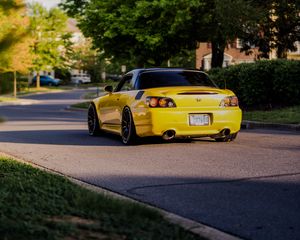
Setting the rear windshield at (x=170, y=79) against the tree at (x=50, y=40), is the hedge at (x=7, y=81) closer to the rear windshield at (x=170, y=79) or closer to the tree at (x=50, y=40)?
the rear windshield at (x=170, y=79)

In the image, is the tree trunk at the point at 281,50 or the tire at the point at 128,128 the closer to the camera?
the tire at the point at 128,128

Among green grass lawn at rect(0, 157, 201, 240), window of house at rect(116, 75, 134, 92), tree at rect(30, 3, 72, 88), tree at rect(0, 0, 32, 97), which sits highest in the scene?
tree at rect(30, 3, 72, 88)

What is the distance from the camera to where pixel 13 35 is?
480 centimetres

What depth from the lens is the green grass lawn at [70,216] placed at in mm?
4270

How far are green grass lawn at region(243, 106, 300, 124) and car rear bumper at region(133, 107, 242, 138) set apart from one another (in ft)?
15.7

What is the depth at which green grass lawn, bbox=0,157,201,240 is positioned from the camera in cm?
427

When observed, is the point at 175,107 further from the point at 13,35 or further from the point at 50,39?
the point at 50,39

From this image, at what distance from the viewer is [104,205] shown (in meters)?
5.16

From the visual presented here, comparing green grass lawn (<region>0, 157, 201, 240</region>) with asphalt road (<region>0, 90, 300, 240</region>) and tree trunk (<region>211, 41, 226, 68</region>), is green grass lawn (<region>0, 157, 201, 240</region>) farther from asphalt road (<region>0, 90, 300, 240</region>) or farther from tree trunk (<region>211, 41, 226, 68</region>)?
tree trunk (<region>211, 41, 226, 68</region>)

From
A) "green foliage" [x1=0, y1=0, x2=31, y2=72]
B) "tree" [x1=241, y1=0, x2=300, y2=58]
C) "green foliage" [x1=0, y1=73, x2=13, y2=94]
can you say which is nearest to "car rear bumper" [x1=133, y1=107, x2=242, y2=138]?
"green foliage" [x1=0, y1=0, x2=31, y2=72]

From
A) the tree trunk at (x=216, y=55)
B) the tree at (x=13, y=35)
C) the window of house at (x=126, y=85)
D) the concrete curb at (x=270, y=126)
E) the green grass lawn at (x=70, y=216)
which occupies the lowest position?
the green grass lawn at (x=70, y=216)

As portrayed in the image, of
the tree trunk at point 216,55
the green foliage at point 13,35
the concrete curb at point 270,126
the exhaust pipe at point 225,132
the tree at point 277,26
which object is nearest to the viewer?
the green foliage at point 13,35

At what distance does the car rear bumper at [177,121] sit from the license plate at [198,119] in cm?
5

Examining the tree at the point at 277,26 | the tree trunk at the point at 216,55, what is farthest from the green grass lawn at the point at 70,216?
the tree trunk at the point at 216,55
